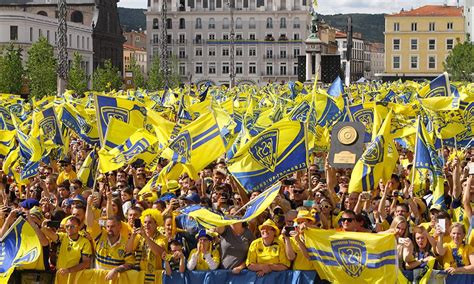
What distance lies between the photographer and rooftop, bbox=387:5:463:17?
433ft

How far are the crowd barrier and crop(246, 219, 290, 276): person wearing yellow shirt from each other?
0.07 m

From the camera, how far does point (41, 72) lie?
65188mm

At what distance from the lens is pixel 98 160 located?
16.9 metres

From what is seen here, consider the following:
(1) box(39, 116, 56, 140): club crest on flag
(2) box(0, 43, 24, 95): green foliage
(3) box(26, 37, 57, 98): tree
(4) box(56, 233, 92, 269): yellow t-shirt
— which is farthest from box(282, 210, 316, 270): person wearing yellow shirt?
(2) box(0, 43, 24, 95): green foliage

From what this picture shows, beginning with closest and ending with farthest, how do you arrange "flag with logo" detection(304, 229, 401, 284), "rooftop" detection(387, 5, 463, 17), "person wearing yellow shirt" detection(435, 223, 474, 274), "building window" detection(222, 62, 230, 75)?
"flag with logo" detection(304, 229, 401, 284) < "person wearing yellow shirt" detection(435, 223, 474, 274) < "rooftop" detection(387, 5, 463, 17) < "building window" detection(222, 62, 230, 75)

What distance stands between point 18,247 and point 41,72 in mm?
54059

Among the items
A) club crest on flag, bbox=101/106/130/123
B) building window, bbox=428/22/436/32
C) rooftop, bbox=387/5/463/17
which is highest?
rooftop, bbox=387/5/463/17

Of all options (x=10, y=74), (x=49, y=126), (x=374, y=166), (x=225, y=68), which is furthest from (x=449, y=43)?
(x=374, y=166)

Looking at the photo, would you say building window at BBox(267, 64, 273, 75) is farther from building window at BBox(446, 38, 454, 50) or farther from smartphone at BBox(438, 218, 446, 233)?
smartphone at BBox(438, 218, 446, 233)

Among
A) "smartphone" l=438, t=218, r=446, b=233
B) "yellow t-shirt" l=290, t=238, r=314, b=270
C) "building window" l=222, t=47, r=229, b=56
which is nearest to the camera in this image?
"yellow t-shirt" l=290, t=238, r=314, b=270

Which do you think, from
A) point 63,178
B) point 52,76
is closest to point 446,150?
point 63,178

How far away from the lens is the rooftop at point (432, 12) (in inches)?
5192

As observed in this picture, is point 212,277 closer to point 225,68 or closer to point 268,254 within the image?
point 268,254

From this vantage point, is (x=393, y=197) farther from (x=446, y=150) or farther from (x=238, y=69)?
(x=238, y=69)
